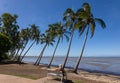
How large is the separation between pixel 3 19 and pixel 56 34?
664 inches

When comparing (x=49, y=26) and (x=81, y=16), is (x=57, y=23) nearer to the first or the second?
(x=49, y=26)

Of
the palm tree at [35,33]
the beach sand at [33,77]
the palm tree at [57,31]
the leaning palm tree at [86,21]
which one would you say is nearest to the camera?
the beach sand at [33,77]

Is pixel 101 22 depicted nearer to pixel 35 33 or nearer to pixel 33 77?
pixel 33 77

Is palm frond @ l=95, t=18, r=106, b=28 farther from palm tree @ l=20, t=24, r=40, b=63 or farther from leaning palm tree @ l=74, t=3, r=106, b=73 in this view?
palm tree @ l=20, t=24, r=40, b=63

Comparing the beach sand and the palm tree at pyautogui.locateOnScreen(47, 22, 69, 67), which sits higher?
the palm tree at pyautogui.locateOnScreen(47, 22, 69, 67)

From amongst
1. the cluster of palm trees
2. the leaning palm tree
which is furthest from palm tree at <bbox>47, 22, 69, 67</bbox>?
the leaning palm tree

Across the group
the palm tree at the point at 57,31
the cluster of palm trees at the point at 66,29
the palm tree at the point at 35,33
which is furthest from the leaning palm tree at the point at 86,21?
the palm tree at the point at 35,33

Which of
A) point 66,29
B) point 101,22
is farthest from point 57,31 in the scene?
point 101,22

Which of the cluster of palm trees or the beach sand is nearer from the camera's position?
the beach sand

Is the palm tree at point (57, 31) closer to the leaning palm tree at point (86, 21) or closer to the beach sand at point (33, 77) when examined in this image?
the leaning palm tree at point (86, 21)

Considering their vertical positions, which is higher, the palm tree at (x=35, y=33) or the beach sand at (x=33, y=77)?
the palm tree at (x=35, y=33)

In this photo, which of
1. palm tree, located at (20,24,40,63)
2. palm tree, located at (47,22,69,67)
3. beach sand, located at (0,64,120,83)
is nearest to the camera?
beach sand, located at (0,64,120,83)

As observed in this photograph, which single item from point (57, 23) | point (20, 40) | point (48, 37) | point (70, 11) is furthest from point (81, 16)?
point (20, 40)

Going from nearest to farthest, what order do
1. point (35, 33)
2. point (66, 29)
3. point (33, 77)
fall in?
point (33, 77) < point (66, 29) < point (35, 33)
